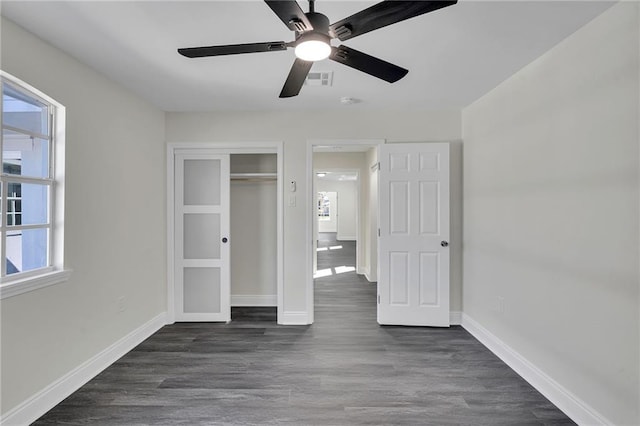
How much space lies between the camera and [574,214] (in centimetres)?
210

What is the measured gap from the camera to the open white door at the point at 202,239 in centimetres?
385

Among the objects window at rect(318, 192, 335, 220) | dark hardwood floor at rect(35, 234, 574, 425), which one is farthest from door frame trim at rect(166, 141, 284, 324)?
window at rect(318, 192, 335, 220)

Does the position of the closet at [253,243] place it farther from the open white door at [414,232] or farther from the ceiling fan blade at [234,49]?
the ceiling fan blade at [234,49]

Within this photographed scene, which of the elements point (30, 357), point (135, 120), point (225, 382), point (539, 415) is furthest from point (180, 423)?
point (135, 120)

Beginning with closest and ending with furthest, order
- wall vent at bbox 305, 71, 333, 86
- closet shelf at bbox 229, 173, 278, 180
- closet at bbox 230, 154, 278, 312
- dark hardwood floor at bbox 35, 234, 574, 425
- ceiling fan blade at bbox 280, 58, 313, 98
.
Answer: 1. ceiling fan blade at bbox 280, 58, 313, 98
2. dark hardwood floor at bbox 35, 234, 574, 425
3. wall vent at bbox 305, 71, 333, 86
4. closet shelf at bbox 229, 173, 278, 180
5. closet at bbox 230, 154, 278, 312

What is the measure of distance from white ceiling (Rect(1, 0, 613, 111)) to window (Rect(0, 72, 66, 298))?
463mm

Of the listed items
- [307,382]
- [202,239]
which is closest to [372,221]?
[202,239]

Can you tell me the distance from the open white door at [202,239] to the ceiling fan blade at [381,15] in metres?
2.63

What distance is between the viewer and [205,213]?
3869 mm

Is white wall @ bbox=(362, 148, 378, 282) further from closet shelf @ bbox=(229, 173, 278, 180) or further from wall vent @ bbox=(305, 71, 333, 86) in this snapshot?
wall vent @ bbox=(305, 71, 333, 86)

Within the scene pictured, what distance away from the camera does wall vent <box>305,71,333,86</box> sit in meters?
2.75

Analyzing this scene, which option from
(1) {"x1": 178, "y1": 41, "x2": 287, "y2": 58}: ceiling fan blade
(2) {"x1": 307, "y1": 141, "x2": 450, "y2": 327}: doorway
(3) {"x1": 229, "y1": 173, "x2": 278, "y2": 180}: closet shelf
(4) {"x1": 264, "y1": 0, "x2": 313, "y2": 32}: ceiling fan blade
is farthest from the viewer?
(3) {"x1": 229, "y1": 173, "x2": 278, "y2": 180}: closet shelf

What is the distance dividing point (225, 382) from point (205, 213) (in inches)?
76.2

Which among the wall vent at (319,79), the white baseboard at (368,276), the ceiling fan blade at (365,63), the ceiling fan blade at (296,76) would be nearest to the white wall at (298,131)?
the wall vent at (319,79)
